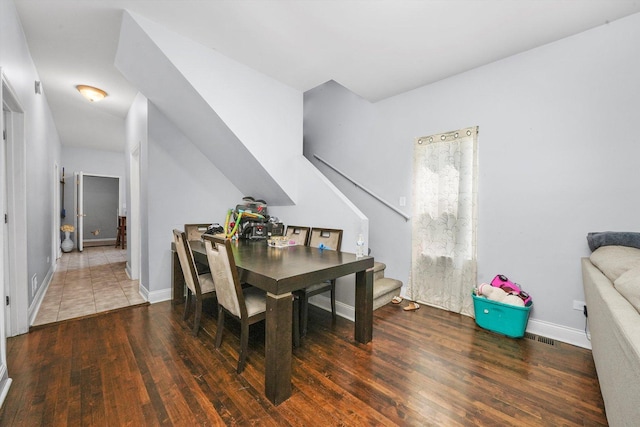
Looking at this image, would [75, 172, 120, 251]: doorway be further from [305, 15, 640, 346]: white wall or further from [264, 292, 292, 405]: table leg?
[305, 15, 640, 346]: white wall

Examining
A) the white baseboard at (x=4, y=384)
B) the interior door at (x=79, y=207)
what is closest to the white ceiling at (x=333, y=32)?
the white baseboard at (x=4, y=384)

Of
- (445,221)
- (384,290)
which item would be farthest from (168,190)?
(445,221)

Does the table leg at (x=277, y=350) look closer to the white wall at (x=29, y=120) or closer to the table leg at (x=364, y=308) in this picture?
the table leg at (x=364, y=308)

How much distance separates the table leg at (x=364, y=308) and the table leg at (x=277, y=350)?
2.72 ft

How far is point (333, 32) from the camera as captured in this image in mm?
2334

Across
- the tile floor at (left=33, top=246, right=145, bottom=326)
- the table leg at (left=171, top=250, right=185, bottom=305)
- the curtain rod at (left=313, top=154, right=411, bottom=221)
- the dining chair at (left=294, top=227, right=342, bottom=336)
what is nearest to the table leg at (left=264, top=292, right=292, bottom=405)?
the dining chair at (left=294, top=227, right=342, bottom=336)

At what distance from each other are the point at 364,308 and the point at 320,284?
543 mm

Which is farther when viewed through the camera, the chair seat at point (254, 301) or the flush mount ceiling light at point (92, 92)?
the flush mount ceiling light at point (92, 92)

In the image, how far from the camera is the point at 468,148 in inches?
111

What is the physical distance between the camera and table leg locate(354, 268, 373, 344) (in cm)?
223

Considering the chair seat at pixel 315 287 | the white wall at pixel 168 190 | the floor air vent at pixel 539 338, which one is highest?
the white wall at pixel 168 190

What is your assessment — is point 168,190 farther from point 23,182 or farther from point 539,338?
point 539,338

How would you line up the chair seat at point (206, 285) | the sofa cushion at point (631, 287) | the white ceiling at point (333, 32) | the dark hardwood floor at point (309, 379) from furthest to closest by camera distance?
the chair seat at point (206, 285)
the white ceiling at point (333, 32)
the dark hardwood floor at point (309, 379)
the sofa cushion at point (631, 287)

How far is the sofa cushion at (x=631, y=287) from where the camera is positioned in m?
1.08
